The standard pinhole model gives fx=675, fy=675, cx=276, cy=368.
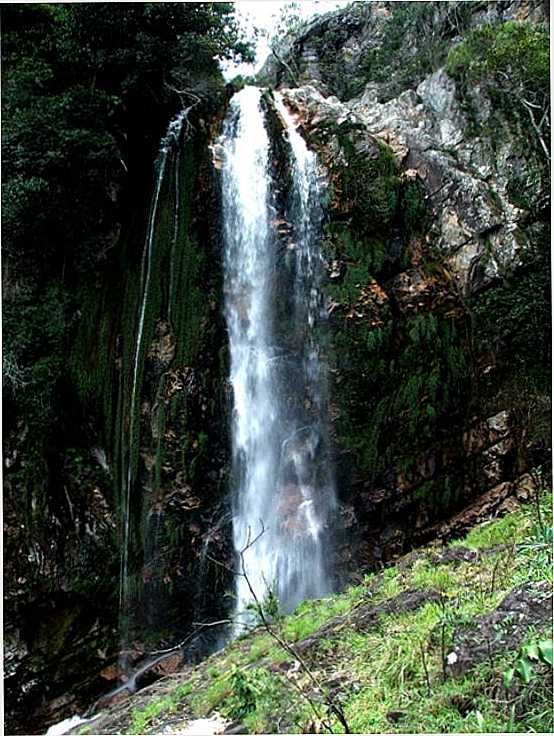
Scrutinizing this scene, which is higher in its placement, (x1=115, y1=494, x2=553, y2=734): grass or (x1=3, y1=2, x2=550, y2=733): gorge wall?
(x1=3, y1=2, x2=550, y2=733): gorge wall

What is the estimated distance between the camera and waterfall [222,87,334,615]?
19.0 feet

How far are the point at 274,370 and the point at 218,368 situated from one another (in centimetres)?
50

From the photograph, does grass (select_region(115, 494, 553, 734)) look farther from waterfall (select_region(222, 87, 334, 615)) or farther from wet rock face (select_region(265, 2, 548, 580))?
wet rock face (select_region(265, 2, 548, 580))

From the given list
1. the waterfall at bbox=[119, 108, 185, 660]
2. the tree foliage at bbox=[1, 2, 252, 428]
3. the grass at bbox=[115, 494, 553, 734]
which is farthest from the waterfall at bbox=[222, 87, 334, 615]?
the grass at bbox=[115, 494, 553, 734]

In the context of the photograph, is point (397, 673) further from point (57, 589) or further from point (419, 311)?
point (419, 311)

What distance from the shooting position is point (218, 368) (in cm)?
604

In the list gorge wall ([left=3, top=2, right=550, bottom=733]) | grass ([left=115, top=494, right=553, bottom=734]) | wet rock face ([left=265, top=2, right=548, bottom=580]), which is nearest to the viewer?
grass ([left=115, top=494, right=553, bottom=734])

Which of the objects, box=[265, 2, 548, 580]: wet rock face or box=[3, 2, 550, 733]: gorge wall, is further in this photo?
box=[265, 2, 548, 580]: wet rock face

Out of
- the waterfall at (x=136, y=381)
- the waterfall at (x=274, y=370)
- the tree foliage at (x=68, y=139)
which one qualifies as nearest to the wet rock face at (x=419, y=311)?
the waterfall at (x=274, y=370)

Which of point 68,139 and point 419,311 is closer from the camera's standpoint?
point 68,139

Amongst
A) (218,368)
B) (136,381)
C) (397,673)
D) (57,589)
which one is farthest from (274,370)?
(397,673)

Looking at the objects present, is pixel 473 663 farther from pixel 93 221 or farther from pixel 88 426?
pixel 93 221

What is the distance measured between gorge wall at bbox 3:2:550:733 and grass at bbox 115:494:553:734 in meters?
2.08

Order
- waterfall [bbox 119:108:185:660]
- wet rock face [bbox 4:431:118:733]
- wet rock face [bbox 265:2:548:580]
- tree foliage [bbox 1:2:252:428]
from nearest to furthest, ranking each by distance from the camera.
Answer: wet rock face [bbox 4:431:118:733] < tree foliage [bbox 1:2:252:428] < waterfall [bbox 119:108:185:660] < wet rock face [bbox 265:2:548:580]
